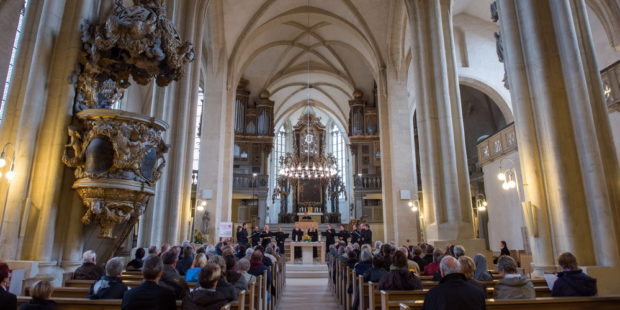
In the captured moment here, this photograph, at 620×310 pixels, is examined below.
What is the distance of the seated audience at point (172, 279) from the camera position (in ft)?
10.5

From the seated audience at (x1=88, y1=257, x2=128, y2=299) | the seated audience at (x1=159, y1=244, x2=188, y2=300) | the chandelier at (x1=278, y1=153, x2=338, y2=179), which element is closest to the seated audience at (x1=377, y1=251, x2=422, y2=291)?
the seated audience at (x1=159, y1=244, x2=188, y2=300)

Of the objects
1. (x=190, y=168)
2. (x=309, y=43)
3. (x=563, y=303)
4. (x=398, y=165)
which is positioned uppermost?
(x=309, y=43)

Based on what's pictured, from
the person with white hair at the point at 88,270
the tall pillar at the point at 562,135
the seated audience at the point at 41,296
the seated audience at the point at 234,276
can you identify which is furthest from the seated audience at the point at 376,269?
the seated audience at the point at 41,296

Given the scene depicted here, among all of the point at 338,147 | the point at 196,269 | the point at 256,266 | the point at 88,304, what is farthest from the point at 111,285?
the point at 338,147

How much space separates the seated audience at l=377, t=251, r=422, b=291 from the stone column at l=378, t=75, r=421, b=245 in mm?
11277

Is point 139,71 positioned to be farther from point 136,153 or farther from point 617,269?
point 617,269

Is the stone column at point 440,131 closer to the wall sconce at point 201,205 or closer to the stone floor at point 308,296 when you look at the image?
the stone floor at point 308,296

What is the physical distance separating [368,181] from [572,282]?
19305mm

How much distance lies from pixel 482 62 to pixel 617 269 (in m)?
12.6

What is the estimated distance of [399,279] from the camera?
12.2 ft

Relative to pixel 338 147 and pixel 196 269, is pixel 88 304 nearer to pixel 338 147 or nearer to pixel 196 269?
pixel 196 269

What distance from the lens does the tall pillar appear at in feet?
16.2

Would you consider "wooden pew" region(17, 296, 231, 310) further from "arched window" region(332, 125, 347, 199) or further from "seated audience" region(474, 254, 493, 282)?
"arched window" region(332, 125, 347, 199)

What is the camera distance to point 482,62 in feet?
51.4
